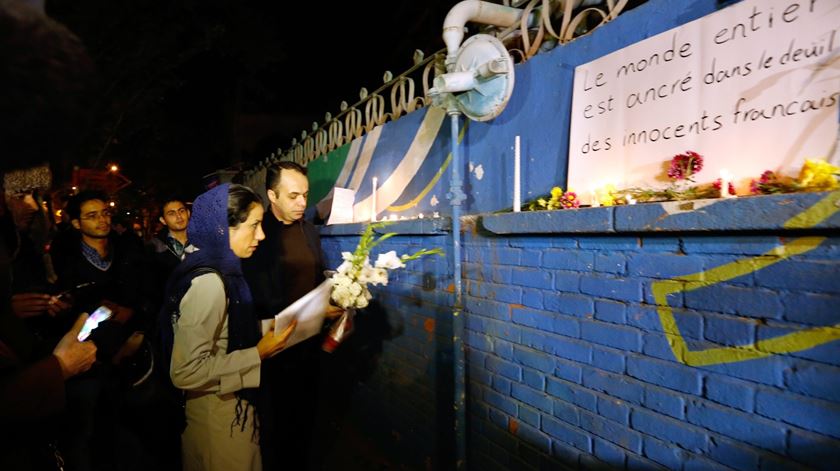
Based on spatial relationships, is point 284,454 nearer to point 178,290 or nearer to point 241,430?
point 241,430

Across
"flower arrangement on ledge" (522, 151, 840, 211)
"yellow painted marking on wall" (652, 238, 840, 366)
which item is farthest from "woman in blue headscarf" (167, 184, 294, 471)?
"yellow painted marking on wall" (652, 238, 840, 366)

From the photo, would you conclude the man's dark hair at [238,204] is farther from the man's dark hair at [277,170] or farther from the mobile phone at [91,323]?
the man's dark hair at [277,170]

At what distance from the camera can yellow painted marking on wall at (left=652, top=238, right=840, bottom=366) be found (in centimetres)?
146

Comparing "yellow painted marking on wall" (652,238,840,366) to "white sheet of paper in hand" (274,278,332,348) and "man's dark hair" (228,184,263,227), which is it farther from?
"man's dark hair" (228,184,263,227)

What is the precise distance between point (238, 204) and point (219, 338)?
30.1 inches

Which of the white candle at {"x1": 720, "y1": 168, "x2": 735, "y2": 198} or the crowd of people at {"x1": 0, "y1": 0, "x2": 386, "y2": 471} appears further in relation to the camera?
the white candle at {"x1": 720, "y1": 168, "x2": 735, "y2": 198}

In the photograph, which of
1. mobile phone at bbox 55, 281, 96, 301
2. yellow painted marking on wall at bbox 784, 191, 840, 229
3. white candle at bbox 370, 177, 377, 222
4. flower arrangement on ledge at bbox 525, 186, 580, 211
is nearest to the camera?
yellow painted marking on wall at bbox 784, 191, 840, 229

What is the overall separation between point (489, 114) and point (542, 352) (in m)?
1.52

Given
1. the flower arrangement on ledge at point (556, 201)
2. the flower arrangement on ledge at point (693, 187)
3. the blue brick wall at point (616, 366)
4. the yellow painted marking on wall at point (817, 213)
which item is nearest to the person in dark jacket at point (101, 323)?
the blue brick wall at point (616, 366)

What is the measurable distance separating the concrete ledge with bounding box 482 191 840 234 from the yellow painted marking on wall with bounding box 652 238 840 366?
0.02 meters

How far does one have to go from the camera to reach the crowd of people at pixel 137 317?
65cm

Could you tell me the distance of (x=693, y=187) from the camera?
188 cm

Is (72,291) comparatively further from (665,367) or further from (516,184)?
(665,367)

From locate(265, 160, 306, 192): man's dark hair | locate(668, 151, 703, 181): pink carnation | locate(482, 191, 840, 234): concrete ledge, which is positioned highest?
locate(265, 160, 306, 192): man's dark hair
